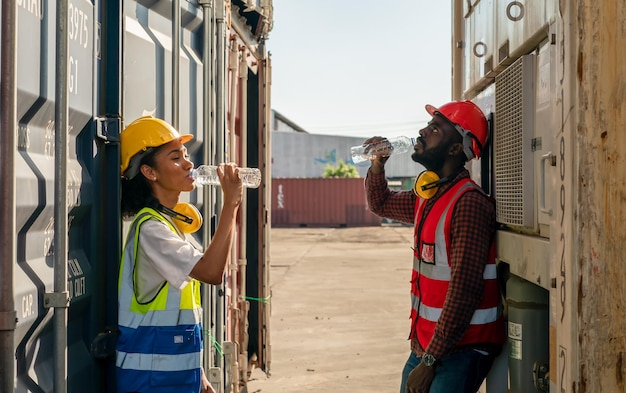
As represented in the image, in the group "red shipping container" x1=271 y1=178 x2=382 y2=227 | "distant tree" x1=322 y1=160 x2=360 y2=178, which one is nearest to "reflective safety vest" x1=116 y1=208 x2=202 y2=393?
"red shipping container" x1=271 y1=178 x2=382 y2=227

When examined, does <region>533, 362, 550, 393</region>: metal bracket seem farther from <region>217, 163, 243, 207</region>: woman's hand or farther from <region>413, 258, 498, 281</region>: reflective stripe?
<region>217, 163, 243, 207</region>: woman's hand

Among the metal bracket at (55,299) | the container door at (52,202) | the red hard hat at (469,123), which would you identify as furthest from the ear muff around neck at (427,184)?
the metal bracket at (55,299)

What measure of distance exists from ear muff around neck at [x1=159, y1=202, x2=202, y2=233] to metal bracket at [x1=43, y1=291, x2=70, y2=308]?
0.66 meters

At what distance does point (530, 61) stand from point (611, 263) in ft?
3.48

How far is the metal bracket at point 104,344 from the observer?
2.73 m

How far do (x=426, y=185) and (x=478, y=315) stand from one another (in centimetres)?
64

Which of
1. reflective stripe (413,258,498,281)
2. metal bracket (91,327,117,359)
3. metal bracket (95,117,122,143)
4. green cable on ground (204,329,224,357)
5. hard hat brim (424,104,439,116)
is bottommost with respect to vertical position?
green cable on ground (204,329,224,357)

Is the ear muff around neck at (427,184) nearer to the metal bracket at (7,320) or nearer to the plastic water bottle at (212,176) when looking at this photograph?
the plastic water bottle at (212,176)

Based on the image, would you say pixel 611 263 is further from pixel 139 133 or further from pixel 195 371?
pixel 139 133

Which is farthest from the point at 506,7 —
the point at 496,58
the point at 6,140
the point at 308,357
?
the point at 308,357

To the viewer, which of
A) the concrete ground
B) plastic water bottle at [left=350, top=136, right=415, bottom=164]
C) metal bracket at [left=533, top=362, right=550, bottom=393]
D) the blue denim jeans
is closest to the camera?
metal bracket at [left=533, top=362, right=550, bottom=393]

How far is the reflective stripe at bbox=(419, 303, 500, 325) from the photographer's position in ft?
10.7

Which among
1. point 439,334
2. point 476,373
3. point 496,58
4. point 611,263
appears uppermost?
point 496,58

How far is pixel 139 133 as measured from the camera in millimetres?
2859
